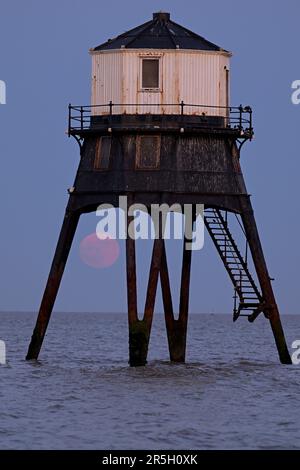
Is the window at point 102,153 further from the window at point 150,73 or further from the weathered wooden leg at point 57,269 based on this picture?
the window at point 150,73

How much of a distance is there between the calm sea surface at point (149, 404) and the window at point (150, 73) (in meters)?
7.97

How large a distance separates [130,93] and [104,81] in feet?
3.44

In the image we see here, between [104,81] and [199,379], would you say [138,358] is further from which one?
[104,81]

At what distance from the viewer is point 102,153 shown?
5447 cm

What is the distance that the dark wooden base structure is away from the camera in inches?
2089

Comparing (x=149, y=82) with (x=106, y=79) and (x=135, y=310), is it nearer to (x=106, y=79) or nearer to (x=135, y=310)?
(x=106, y=79)

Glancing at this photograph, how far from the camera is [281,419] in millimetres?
44969

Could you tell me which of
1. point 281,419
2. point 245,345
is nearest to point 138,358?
point 281,419

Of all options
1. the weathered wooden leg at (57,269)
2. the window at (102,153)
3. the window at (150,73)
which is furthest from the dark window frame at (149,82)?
the weathered wooden leg at (57,269)

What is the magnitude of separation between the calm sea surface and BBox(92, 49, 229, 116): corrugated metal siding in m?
7.41

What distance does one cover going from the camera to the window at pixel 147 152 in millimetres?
53594

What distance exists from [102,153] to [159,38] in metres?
3.70

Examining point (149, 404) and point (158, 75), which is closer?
point (149, 404)

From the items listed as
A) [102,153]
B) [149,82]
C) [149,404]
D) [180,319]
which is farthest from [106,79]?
[149,404]
